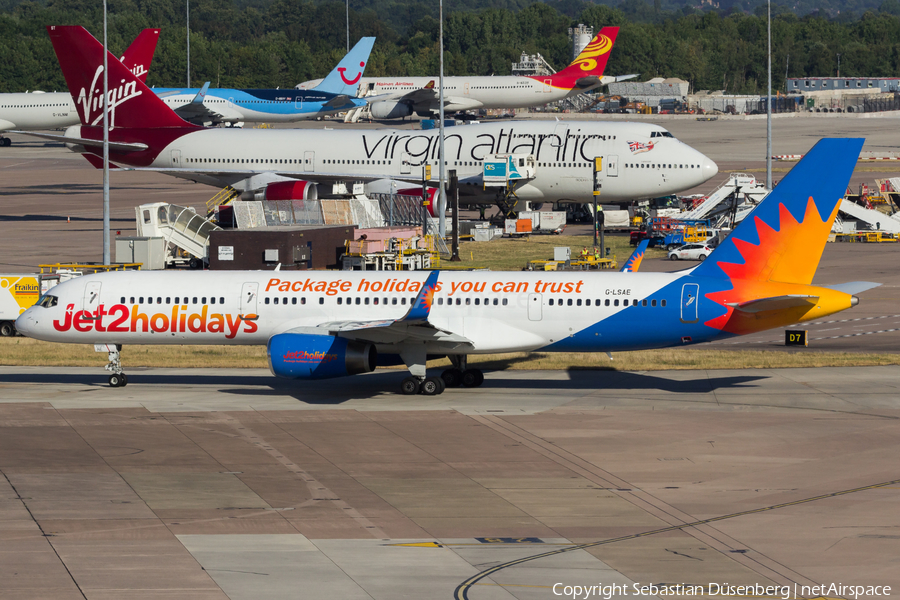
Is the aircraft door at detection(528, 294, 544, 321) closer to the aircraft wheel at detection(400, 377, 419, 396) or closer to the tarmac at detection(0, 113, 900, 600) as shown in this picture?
the tarmac at detection(0, 113, 900, 600)

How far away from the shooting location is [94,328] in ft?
122

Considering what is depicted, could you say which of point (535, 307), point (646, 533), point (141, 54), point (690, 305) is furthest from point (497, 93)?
point (646, 533)

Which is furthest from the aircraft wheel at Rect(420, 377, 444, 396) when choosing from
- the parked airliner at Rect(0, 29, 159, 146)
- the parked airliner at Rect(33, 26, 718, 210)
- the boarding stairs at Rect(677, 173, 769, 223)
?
the parked airliner at Rect(0, 29, 159, 146)

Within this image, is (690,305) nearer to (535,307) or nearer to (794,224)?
(794,224)

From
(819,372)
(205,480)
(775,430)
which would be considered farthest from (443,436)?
(819,372)

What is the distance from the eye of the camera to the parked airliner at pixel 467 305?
3469 cm

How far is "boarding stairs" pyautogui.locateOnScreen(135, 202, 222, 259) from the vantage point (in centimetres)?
6203

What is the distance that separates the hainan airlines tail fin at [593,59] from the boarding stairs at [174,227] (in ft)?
309

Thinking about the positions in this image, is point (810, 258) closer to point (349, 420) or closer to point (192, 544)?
point (349, 420)

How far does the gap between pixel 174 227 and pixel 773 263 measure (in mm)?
37426

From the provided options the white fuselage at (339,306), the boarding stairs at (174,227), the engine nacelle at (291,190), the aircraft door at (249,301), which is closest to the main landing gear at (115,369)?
the white fuselage at (339,306)

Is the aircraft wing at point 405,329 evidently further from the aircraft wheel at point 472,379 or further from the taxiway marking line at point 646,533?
the taxiway marking line at point 646,533

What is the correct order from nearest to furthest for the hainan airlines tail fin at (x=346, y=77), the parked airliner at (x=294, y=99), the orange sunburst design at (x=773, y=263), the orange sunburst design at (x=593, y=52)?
the orange sunburst design at (x=773, y=263) < the parked airliner at (x=294, y=99) < the hainan airlines tail fin at (x=346, y=77) < the orange sunburst design at (x=593, y=52)

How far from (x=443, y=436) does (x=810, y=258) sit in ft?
43.6
